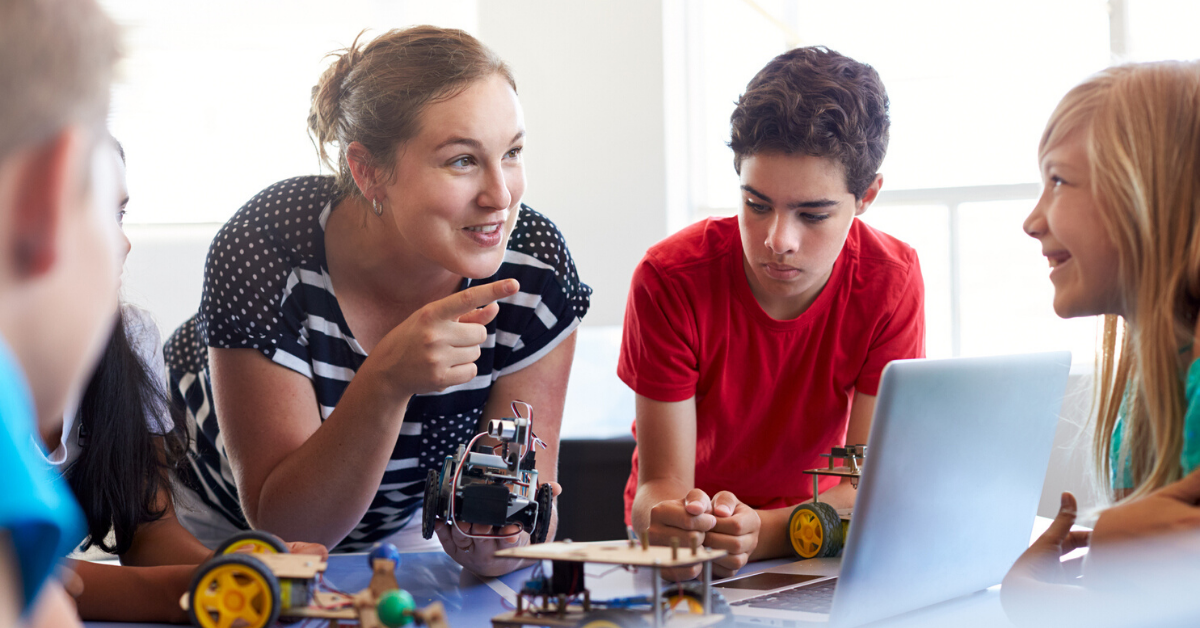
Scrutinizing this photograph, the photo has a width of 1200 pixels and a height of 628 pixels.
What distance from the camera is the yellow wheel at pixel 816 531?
1.08 meters

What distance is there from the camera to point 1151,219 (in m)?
0.81

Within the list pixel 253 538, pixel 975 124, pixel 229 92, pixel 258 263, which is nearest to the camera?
pixel 253 538

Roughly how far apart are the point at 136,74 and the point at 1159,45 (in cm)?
330

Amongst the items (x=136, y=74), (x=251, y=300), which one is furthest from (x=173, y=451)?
(x=136, y=74)

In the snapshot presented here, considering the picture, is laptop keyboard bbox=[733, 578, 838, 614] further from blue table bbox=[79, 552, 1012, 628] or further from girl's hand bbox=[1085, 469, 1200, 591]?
girl's hand bbox=[1085, 469, 1200, 591]

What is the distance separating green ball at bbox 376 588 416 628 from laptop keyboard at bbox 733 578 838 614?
39 cm

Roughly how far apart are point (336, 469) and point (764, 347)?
68cm

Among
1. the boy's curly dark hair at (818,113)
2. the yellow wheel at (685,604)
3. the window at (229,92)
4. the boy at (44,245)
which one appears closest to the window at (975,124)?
the window at (229,92)

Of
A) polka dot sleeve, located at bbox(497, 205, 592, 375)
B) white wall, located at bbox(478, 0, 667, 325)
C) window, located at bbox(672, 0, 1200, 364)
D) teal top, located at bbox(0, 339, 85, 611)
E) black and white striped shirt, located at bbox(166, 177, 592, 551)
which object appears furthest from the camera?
white wall, located at bbox(478, 0, 667, 325)

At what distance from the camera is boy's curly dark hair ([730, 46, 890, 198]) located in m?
1.28

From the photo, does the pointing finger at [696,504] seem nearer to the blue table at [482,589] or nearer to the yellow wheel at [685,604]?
the blue table at [482,589]

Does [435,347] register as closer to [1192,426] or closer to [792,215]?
[792,215]

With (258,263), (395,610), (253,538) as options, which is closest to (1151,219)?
(395,610)

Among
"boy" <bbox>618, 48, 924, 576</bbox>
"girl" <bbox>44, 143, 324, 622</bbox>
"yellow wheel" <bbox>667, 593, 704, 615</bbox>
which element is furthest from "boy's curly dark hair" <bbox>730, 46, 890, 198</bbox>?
"girl" <bbox>44, 143, 324, 622</bbox>
